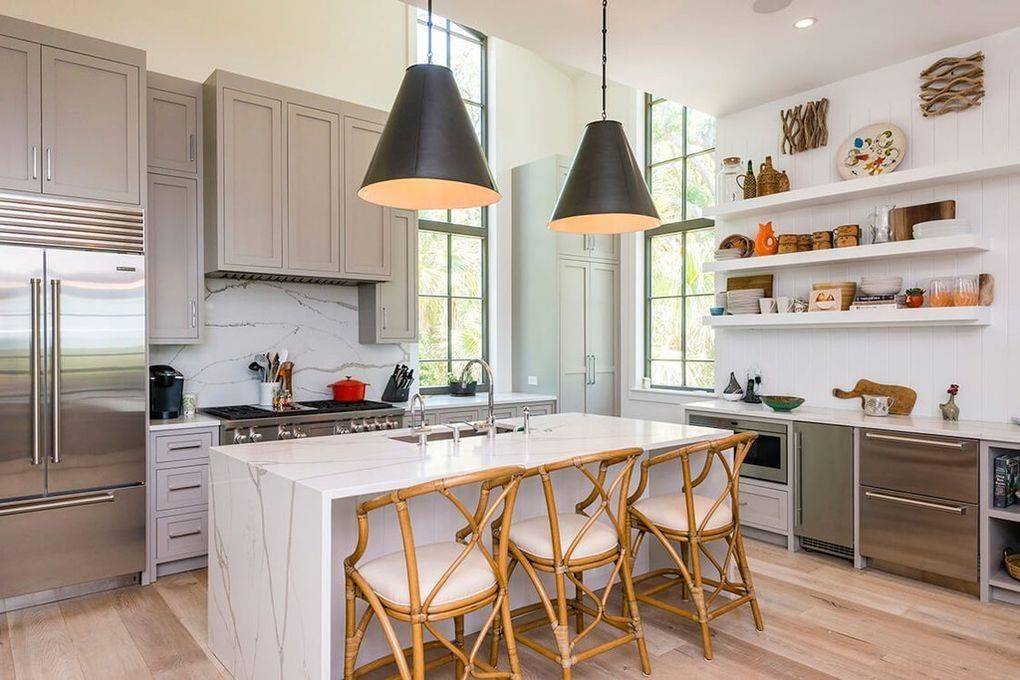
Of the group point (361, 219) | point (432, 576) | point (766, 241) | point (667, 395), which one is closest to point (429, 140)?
point (432, 576)

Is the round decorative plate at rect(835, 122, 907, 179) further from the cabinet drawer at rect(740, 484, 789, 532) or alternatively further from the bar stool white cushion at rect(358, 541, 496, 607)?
the bar stool white cushion at rect(358, 541, 496, 607)

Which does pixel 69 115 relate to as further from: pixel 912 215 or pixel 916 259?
pixel 916 259

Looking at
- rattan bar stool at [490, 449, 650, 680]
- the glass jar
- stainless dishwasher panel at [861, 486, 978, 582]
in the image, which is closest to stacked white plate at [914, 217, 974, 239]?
the glass jar

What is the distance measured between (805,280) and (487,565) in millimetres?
3363

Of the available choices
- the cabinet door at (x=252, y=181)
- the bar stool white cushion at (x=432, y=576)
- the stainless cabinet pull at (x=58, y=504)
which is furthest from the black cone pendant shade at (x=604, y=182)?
the stainless cabinet pull at (x=58, y=504)

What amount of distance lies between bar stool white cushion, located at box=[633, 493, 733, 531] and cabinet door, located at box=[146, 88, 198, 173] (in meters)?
3.30

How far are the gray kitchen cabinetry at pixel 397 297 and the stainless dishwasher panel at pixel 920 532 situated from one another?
125 inches

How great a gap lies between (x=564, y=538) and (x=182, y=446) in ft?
7.94

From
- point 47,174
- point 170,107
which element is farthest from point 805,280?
point 47,174

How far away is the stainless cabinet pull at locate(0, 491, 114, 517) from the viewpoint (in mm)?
3238

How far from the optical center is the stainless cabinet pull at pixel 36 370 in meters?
3.25

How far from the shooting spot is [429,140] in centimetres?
226

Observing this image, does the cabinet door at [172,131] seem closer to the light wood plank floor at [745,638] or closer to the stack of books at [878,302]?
the light wood plank floor at [745,638]

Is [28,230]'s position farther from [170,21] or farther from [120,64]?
[170,21]
